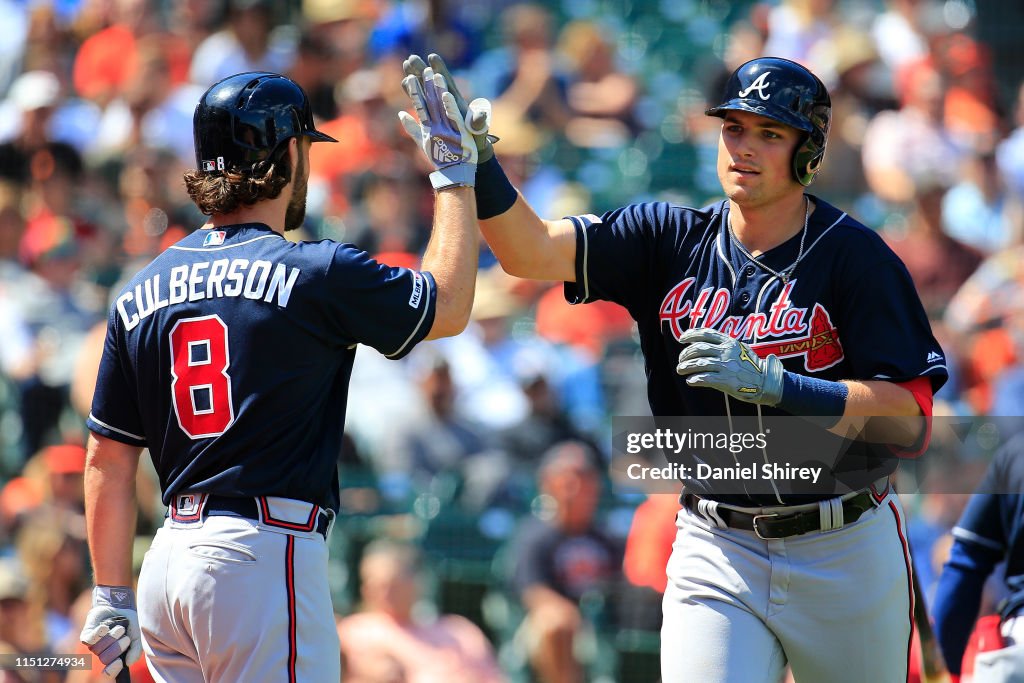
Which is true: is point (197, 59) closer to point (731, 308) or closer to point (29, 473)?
point (29, 473)

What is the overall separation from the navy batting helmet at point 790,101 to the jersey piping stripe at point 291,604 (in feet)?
5.17

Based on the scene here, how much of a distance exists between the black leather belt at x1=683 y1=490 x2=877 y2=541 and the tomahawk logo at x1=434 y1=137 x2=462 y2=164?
45.5 inches

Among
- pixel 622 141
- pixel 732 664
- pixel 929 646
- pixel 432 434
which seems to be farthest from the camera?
pixel 622 141

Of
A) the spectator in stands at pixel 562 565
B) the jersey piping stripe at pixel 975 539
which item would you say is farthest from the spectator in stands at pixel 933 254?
the jersey piping stripe at pixel 975 539

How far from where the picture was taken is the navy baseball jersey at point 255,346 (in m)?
2.93

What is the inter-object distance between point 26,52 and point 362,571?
16.3 feet

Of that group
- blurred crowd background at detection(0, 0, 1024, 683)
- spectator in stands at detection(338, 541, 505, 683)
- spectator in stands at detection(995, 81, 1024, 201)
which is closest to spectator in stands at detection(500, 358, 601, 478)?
blurred crowd background at detection(0, 0, 1024, 683)

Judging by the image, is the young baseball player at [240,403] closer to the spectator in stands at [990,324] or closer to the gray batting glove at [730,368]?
the gray batting glove at [730,368]

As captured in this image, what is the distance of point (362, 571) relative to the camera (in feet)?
20.9

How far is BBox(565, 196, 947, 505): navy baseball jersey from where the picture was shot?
3268 millimetres

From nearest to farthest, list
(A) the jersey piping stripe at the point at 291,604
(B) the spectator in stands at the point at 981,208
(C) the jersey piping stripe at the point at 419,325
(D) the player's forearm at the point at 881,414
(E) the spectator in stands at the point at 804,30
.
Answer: (A) the jersey piping stripe at the point at 291,604 < (C) the jersey piping stripe at the point at 419,325 < (D) the player's forearm at the point at 881,414 < (B) the spectator in stands at the point at 981,208 < (E) the spectator in stands at the point at 804,30

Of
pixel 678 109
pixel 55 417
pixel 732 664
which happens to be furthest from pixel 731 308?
pixel 678 109

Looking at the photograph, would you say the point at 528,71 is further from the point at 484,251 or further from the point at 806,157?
the point at 806,157

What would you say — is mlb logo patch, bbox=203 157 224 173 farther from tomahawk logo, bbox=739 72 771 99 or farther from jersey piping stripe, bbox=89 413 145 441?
tomahawk logo, bbox=739 72 771 99
